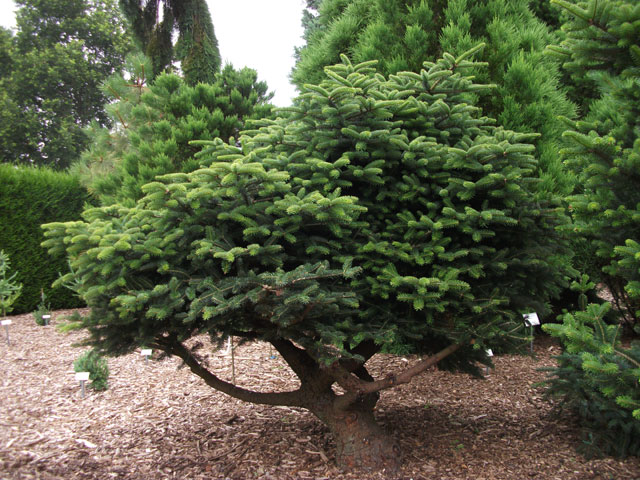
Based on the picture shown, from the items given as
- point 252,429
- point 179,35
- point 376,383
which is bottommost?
point 252,429

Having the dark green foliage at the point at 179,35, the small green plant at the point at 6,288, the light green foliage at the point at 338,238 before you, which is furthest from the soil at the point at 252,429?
the dark green foliage at the point at 179,35

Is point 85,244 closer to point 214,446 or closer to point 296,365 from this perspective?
point 296,365

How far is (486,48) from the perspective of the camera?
14.2 feet

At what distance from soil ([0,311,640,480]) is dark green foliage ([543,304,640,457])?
0.15 meters

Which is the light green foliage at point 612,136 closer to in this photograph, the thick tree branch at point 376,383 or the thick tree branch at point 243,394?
the thick tree branch at point 376,383

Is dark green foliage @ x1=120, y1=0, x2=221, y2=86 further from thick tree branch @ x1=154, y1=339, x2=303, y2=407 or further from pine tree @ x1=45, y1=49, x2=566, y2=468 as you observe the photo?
thick tree branch @ x1=154, y1=339, x2=303, y2=407

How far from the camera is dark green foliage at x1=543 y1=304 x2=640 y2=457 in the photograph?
2543mm

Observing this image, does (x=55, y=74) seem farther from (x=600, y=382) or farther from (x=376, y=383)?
(x=600, y=382)

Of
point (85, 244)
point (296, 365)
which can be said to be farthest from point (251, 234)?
point (296, 365)

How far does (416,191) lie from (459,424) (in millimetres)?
2080

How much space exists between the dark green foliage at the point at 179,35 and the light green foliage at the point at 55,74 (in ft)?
44.5

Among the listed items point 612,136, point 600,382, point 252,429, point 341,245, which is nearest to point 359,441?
point 252,429

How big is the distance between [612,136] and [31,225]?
857 centimetres

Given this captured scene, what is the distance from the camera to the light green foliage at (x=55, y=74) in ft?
65.4
